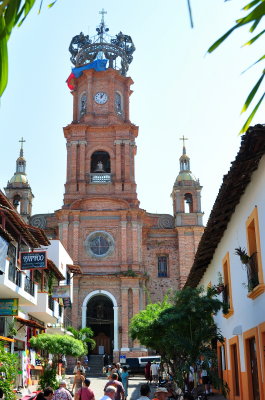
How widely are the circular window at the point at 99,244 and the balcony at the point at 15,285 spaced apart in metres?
18.1

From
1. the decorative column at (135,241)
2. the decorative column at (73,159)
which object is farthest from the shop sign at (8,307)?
the decorative column at (73,159)

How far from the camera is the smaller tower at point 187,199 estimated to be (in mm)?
46562

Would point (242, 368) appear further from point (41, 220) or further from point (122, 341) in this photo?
point (41, 220)

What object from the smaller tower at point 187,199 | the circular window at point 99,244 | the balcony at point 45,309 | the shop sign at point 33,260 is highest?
the smaller tower at point 187,199

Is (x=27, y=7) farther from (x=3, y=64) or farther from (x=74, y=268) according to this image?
(x=74, y=268)

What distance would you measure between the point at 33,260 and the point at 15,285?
6.38 ft

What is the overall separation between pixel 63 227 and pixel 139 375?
13.3 m

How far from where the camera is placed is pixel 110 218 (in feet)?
146

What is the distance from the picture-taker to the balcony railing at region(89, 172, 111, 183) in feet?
151

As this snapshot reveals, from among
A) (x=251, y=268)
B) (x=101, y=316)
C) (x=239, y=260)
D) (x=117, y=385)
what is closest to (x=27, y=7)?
(x=251, y=268)

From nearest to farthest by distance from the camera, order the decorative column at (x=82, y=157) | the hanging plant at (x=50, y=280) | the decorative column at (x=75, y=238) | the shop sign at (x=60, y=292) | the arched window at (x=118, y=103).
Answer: the shop sign at (x=60, y=292)
the hanging plant at (x=50, y=280)
the decorative column at (x=75, y=238)
the decorative column at (x=82, y=157)
the arched window at (x=118, y=103)

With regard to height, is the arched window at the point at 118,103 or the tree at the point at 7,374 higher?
the arched window at the point at 118,103

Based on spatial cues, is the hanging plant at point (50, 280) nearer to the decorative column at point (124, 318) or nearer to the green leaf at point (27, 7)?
the decorative column at point (124, 318)

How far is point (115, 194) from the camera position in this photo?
45.4 metres
